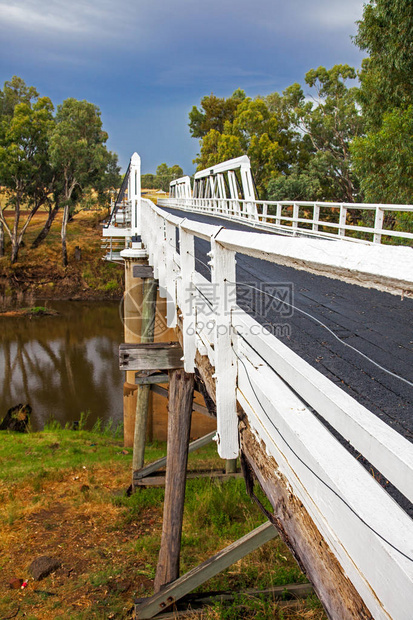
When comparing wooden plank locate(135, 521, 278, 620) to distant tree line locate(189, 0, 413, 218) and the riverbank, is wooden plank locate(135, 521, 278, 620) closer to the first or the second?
distant tree line locate(189, 0, 413, 218)

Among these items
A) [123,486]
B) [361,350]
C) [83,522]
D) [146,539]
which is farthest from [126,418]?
[361,350]

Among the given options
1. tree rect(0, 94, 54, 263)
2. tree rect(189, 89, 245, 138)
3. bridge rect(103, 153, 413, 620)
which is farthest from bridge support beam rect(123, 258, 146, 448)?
tree rect(189, 89, 245, 138)

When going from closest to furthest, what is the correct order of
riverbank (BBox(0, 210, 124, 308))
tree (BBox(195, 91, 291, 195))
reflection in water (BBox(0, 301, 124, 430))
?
reflection in water (BBox(0, 301, 124, 430)), riverbank (BBox(0, 210, 124, 308)), tree (BBox(195, 91, 291, 195))

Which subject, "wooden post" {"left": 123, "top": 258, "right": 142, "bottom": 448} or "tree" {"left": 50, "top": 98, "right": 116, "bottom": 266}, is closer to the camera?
"wooden post" {"left": 123, "top": 258, "right": 142, "bottom": 448}

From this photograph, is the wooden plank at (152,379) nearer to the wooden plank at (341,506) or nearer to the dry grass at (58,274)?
the wooden plank at (341,506)

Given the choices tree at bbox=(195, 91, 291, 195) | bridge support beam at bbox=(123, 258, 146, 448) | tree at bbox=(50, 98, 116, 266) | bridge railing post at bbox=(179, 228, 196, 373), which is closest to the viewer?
bridge railing post at bbox=(179, 228, 196, 373)

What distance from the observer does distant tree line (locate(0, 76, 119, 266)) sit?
117ft

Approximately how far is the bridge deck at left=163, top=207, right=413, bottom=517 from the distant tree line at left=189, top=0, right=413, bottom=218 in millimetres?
13798

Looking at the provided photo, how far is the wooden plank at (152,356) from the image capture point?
603 cm

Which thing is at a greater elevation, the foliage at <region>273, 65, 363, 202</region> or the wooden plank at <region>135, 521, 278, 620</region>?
the foliage at <region>273, 65, 363, 202</region>

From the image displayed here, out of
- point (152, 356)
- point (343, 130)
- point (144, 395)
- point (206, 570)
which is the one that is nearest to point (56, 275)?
point (343, 130)

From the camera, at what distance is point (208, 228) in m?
3.22

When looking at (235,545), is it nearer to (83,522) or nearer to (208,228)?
(208,228)

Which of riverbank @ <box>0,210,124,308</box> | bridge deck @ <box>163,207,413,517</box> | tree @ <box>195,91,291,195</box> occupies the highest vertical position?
tree @ <box>195,91,291,195</box>
